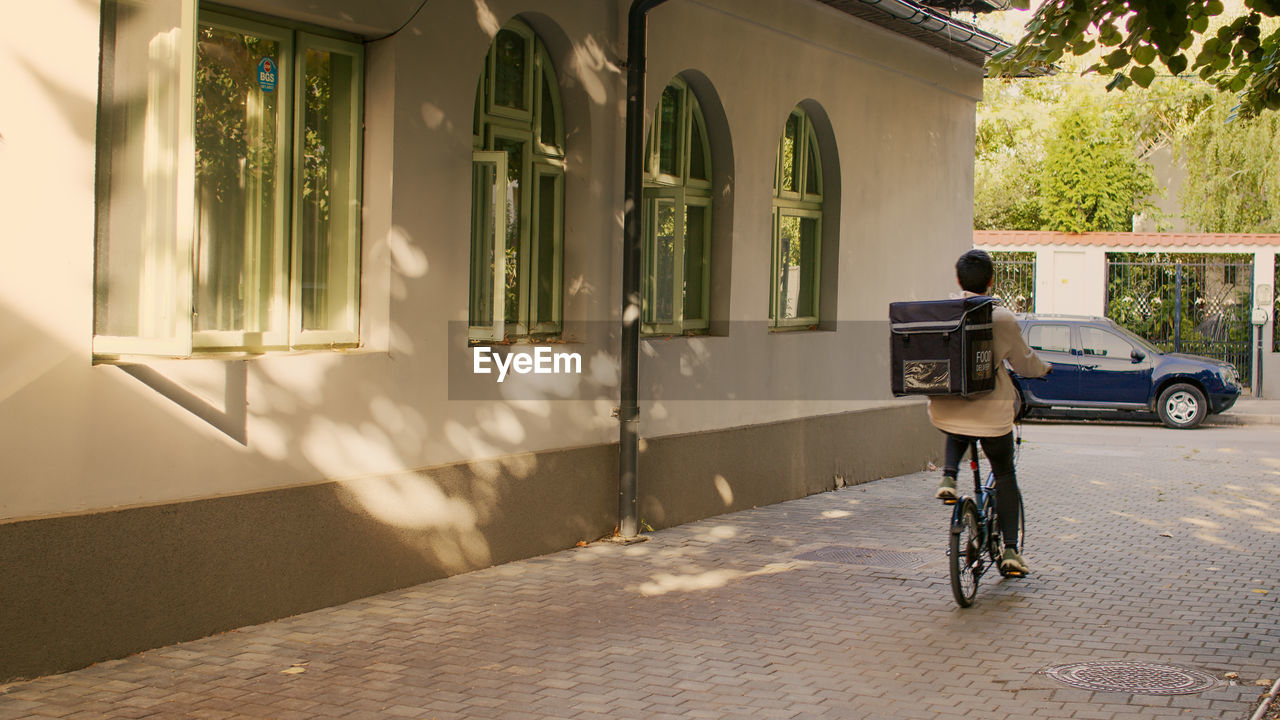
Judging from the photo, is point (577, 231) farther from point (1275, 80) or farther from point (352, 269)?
point (1275, 80)

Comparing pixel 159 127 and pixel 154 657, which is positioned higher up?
pixel 159 127

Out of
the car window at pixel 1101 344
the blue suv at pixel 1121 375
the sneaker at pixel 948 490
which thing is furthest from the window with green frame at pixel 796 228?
the car window at pixel 1101 344

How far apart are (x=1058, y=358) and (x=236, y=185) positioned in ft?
56.4

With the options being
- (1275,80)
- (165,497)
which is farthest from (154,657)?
(1275,80)

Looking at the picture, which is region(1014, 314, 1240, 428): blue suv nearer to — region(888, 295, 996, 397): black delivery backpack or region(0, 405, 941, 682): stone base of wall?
region(0, 405, 941, 682): stone base of wall

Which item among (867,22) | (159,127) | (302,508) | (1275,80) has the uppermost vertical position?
(867,22)

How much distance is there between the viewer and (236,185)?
7055 millimetres

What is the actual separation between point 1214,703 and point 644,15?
614 cm

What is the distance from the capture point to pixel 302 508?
7117 millimetres

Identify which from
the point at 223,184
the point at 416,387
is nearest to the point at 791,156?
the point at 416,387

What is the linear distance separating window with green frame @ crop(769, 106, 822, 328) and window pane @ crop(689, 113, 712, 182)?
1094 millimetres

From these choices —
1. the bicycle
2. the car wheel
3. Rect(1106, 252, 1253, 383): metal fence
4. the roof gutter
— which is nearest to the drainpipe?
the bicycle

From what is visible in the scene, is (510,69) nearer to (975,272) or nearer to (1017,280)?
(975,272)

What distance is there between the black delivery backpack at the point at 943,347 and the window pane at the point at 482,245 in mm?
2769
